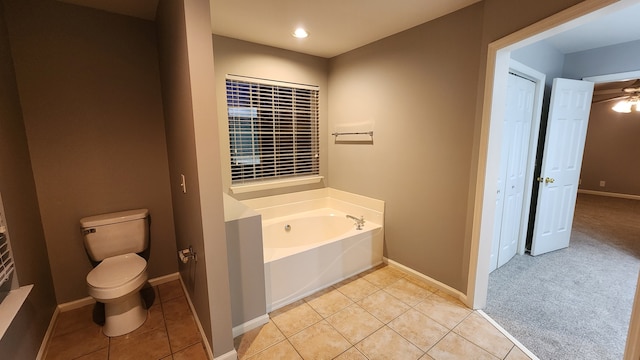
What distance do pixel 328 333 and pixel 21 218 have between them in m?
→ 2.15

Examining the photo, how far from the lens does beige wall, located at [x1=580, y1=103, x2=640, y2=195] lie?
18.4 feet

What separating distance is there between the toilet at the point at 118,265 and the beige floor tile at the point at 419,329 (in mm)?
1909

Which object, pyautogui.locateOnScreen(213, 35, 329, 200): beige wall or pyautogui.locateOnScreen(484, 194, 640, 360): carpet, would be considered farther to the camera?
pyautogui.locateOnScreen(213, 35, 329, 200): beige wall

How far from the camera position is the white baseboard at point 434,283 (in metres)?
2.27

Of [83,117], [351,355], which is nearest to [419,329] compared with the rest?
[351,355]

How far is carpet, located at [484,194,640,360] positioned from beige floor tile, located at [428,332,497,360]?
0.36 m

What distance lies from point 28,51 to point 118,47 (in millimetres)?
532

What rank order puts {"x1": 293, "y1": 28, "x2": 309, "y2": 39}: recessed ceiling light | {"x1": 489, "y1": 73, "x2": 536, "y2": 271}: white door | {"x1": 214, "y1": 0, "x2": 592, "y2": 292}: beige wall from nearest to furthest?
{"x1": 214, "y1": 0, "x2": 592, "y2": 292}: beige wall → {"x1": 293, "y1": 28, "x2": 309, "y2": 39}: recessed ceiling light → {"x1": 489, "y1": 73, "x2": 536, "y2": 271}: white door

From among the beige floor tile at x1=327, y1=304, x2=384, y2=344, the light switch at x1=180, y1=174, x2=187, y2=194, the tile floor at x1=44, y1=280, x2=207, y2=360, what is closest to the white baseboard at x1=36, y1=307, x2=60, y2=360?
the tile floor at x1=44, y1=280, x2=207, y2=360

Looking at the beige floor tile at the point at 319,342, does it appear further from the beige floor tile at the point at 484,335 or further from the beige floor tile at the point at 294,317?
the beige floor tile at the point at 484,335

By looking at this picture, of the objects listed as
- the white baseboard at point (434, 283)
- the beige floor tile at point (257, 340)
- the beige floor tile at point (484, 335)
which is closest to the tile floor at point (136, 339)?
the beige floor tile at point (257, 340)

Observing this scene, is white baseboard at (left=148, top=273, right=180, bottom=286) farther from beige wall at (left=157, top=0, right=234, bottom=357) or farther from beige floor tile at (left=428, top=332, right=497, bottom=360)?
beige floor tile at (left=428, top=332, right=497, bottom=360)

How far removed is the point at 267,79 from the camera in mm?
2893

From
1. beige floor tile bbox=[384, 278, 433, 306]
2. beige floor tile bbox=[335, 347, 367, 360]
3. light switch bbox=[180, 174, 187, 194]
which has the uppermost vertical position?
light switch bbox=[180, 174, 187, 194]
